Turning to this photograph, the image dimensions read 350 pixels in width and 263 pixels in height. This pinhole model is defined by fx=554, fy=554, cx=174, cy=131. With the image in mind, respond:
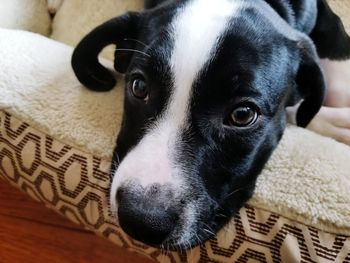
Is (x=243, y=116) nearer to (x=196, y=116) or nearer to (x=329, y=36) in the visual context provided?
(x=196, y=116)

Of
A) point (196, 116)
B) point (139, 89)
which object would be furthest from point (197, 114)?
point (139, 89)

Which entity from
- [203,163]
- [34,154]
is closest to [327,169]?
[203,163]

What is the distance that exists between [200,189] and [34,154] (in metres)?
0.44

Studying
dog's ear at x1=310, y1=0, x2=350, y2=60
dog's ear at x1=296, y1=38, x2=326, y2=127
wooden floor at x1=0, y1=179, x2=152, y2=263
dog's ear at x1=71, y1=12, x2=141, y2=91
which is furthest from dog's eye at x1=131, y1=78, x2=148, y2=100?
dog's ear at x1=310, y1=0, x2=350, y2=60

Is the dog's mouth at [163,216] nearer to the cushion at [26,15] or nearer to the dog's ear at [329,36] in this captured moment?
the dog's ear at [329,36]

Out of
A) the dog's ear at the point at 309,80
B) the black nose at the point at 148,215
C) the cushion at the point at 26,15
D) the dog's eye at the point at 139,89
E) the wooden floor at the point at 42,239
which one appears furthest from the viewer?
the cushion at the point at 26,15

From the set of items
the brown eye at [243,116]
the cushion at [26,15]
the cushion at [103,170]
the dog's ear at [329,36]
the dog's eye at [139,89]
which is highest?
the brown eye at [243,116]

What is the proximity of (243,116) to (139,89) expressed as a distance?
21 centimetres

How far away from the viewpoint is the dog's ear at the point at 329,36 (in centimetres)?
154

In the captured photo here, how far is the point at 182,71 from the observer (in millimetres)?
995

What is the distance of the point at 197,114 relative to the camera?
3.28ft

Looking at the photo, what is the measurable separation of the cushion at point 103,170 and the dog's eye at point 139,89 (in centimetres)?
17

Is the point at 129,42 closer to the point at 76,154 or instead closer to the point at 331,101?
the point at 76,154

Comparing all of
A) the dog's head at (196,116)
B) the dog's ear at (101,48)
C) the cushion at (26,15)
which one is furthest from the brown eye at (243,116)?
the cushion at (26,15)
